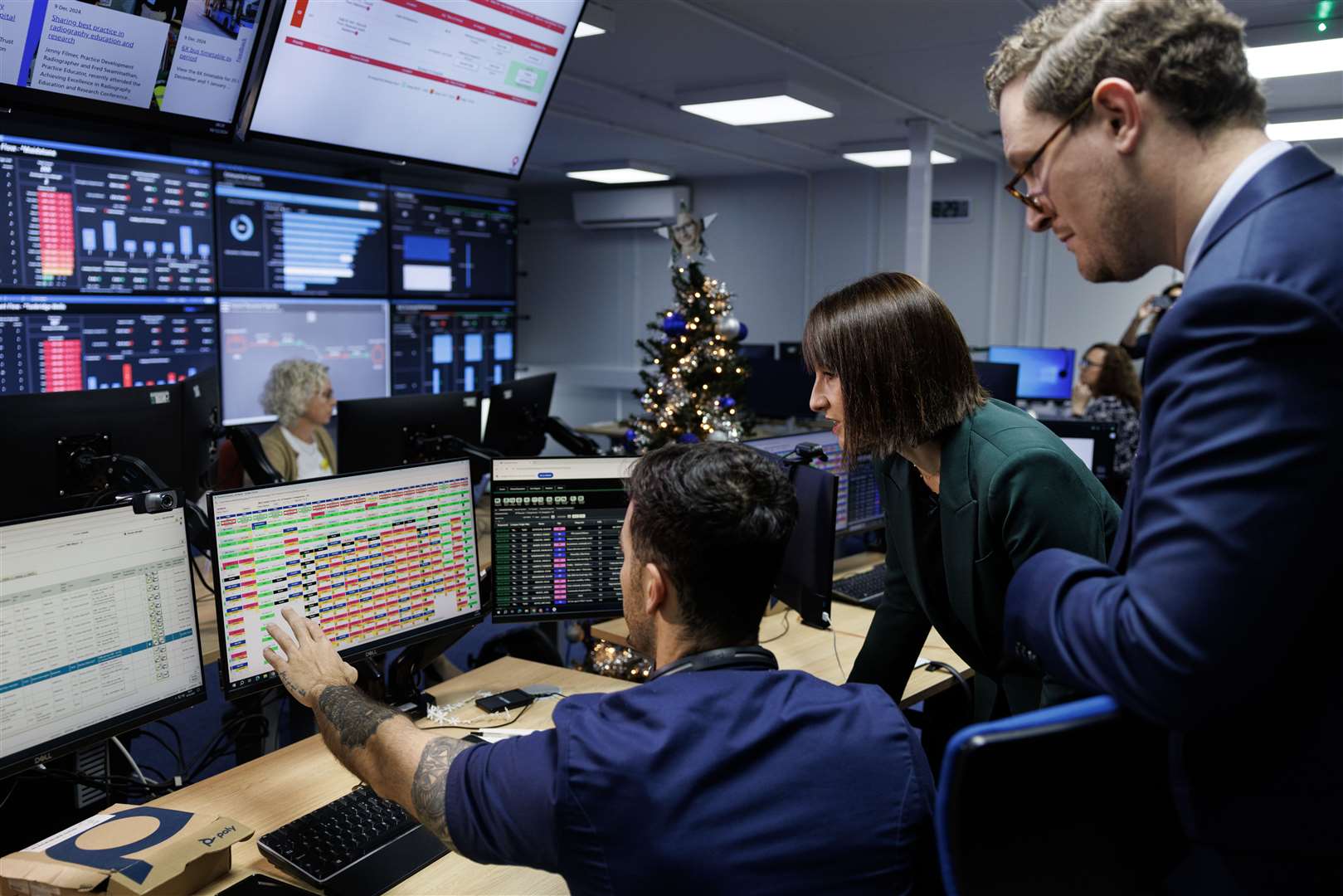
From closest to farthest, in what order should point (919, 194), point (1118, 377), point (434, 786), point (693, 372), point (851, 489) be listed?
point (434, 786) → point (851, 489) → point (693, 372) → point (1118, 377) → point (919, 194)

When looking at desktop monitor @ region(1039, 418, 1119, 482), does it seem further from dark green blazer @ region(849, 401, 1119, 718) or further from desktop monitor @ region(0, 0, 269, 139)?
desktop monitor @ region(0, 0, 269, 139)

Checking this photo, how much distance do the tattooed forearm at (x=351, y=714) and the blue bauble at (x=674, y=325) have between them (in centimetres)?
223

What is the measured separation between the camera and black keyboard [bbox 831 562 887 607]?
2814 millimetres

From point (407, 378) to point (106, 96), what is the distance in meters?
4.34

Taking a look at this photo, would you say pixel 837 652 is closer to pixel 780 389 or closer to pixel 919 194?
pixel 780 389

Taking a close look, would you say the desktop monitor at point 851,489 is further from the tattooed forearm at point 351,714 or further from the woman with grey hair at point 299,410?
the woman with grey hair at point 299,410

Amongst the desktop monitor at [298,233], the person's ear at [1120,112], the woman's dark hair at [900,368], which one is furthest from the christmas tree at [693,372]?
the desktop monitor at [298,233]

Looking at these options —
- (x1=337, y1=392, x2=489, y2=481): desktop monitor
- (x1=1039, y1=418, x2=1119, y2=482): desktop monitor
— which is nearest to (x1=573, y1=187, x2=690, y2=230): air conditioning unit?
(x1=1039, y1=418, x2=1119, y2=482): desktop monitor

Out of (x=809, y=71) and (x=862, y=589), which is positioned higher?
(x=809, y=71)

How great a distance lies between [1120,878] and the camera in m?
0.73

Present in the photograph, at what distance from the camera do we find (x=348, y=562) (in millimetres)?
1790

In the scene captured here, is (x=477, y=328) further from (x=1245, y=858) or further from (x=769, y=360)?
(x=1245, y=858)

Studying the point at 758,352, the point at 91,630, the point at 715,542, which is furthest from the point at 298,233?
the point at 715,542

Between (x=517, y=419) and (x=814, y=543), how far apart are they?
1600 mm
